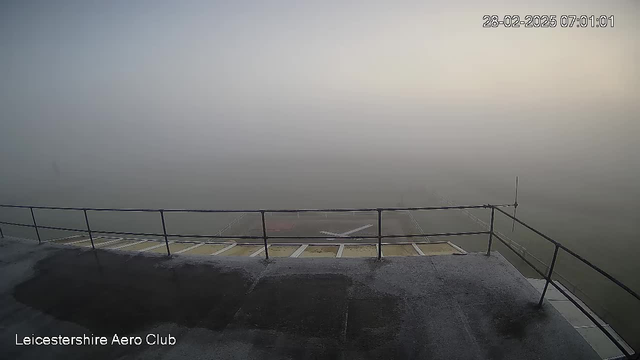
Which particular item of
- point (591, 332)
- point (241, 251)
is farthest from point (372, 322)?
point (241, 251)

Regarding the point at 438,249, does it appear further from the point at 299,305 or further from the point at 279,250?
the point at 299,305

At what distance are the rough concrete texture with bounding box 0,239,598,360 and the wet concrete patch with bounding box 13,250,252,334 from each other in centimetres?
2

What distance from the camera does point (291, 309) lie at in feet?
12.2

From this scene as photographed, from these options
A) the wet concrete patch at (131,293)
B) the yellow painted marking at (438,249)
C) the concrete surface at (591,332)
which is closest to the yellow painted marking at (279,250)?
the yellow painted marking at (438,249)

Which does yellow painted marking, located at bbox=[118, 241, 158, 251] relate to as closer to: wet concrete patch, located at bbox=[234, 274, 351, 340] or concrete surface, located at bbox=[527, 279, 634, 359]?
wet concrete patch, located at bbox=[234, 274, 351, 340]

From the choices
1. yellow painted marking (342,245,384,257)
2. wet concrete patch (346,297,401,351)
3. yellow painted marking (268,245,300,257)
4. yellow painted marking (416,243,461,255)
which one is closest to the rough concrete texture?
wet concrete patch (346,297,401,351)

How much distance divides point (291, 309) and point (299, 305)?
0.14 meters

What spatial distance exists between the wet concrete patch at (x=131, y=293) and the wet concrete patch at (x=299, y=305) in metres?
0.35

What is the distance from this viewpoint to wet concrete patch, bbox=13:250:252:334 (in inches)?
146

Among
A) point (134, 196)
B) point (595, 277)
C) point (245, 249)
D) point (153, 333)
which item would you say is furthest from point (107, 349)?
point (134, 196)

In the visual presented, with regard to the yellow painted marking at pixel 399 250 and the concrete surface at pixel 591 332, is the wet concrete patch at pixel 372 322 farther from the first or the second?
the yellow painted marking at pixel 399 250

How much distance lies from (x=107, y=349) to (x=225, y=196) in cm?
8299

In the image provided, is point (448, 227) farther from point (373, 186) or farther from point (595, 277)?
point (373, 186)

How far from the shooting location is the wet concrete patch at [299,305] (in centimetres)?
338
